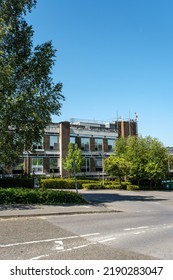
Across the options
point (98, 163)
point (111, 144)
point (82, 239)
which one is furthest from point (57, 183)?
point (82, 239)

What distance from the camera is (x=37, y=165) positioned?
184ft

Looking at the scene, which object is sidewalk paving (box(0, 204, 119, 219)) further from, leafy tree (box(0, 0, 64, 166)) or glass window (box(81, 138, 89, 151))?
glass window (box(81, 138, 89, 151))

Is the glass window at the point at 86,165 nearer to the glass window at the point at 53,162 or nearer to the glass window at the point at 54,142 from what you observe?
the glass window at the point at 53,162

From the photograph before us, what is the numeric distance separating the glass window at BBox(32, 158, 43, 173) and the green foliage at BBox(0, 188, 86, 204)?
32446 millimetres

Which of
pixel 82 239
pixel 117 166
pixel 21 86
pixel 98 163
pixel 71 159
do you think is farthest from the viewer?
pixel 98 163

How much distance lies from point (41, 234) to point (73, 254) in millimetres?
3319

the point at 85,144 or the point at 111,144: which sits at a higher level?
the point at 111,144

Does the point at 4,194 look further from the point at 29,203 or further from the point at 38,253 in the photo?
the point at 38,253

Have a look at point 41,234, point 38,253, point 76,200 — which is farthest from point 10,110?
point 38,253

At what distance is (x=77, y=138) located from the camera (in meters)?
61.6

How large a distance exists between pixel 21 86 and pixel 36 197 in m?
9.27

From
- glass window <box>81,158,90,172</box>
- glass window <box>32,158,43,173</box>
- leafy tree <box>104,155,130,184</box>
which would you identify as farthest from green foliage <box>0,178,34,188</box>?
glass window <box>81,158,90,172</box>

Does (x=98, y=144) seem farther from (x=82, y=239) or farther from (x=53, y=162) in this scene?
(x=82, y=239)
